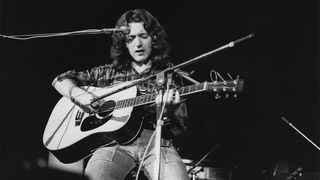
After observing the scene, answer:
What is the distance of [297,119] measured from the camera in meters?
4.57

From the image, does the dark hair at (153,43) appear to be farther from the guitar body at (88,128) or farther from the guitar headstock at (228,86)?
the guitar headstock at (228,86)

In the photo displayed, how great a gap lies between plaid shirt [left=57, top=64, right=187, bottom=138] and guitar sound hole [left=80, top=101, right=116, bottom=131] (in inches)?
7.9

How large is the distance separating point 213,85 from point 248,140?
2.55 metres

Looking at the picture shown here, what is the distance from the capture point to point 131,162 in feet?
7.97

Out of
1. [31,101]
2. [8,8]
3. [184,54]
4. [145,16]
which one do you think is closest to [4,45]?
[8,8]

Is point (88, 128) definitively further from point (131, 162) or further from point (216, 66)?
point (216, 66)

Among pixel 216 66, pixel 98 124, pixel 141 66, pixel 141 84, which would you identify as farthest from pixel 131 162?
pixel 216 66

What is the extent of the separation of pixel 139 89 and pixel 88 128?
0.42 m

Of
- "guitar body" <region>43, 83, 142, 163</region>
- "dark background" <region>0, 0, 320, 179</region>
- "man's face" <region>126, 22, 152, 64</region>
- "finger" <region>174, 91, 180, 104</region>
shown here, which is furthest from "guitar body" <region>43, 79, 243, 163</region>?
"dark background" <region>0, 0, 320, 179</region>

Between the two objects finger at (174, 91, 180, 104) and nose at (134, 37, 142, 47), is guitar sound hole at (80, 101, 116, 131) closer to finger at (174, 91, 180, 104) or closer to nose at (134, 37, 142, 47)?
nose at (134, 37, 142, 47)

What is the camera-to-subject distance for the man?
7.70ft

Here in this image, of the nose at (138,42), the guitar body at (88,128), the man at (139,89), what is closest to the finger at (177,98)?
the man at (139,89)

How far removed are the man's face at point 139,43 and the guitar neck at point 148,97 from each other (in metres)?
0.36

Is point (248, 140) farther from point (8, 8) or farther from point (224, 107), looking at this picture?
point (8, 8)
